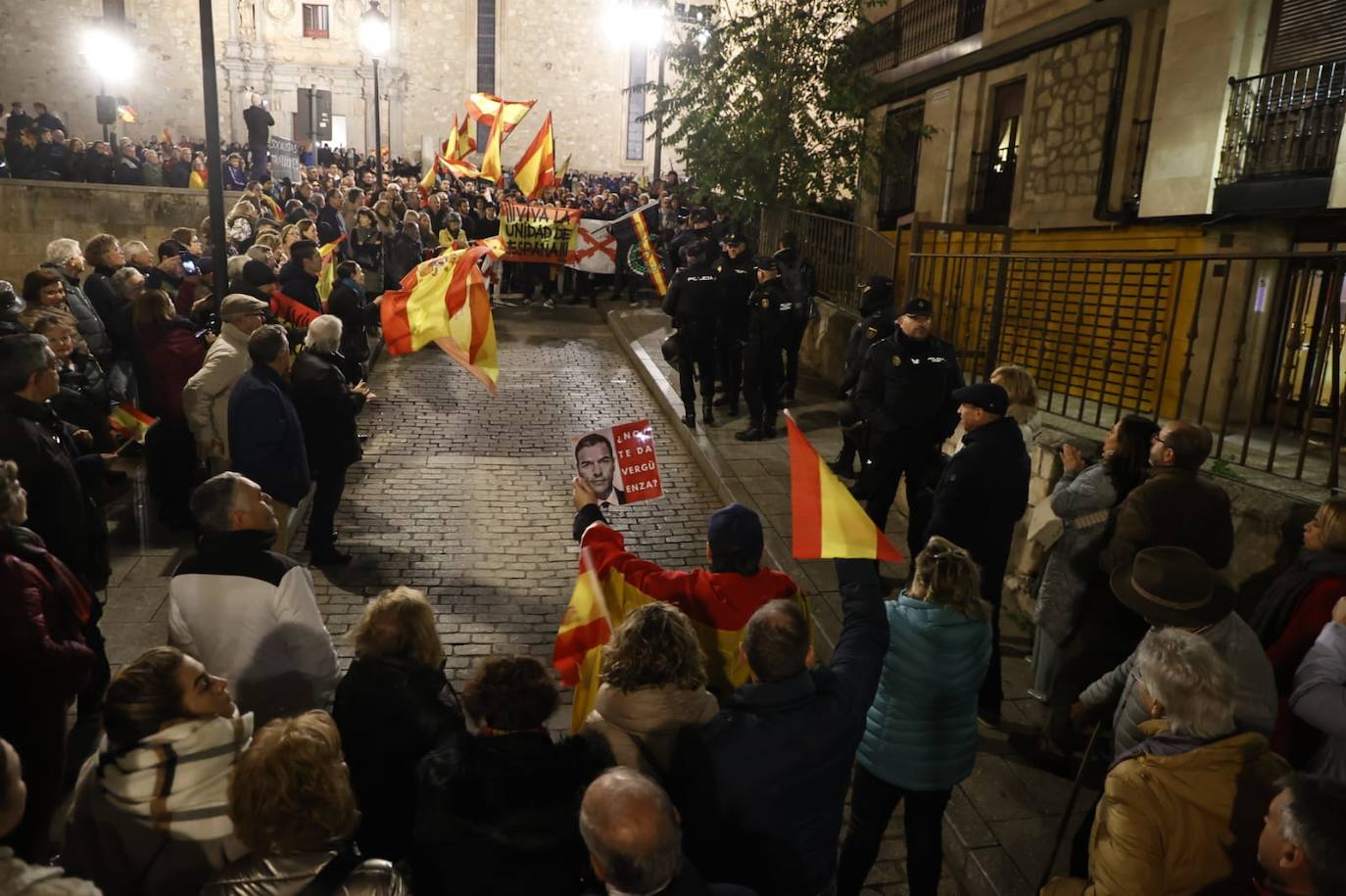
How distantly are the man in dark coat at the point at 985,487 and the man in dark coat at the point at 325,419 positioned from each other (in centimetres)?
422

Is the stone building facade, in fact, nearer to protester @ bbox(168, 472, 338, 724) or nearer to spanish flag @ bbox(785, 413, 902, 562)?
protester @ bbox(168, 472, 338, 724)

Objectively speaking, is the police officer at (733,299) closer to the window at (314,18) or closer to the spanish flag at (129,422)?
the spanish flag at (129,422)

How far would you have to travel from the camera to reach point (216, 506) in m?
3.57

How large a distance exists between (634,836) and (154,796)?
1.40 meters

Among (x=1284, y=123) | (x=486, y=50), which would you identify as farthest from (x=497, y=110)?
(x=486, y=50)

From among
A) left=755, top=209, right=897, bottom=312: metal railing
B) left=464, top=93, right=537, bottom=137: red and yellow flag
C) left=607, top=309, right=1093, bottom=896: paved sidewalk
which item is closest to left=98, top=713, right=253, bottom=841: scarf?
left=607, top=309, right=1093, bottom=896: paved sidewalk

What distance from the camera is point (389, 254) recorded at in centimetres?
1363

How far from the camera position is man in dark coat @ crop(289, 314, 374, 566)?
6.44 m

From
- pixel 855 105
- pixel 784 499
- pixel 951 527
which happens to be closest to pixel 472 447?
pixel 784 499

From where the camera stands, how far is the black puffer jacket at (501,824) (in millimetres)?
2414

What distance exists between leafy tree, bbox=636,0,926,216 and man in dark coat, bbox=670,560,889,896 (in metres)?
13.8

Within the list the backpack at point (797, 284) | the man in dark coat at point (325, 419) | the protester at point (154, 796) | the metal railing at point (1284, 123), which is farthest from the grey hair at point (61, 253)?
the metal railing at point (1284, 123)

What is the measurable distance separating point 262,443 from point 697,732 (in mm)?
4095

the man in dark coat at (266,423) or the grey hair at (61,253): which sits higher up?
the grey hair at (61,253)
